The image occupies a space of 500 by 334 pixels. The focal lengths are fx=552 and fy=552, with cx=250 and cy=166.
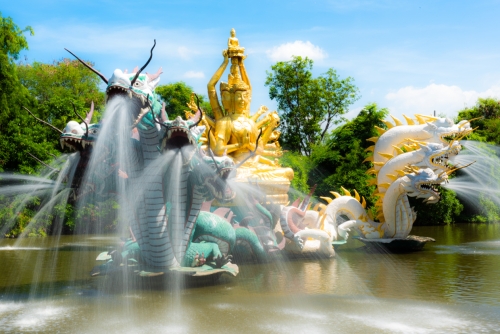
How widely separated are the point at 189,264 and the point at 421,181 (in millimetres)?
6345

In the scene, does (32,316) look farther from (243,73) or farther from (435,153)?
(435,153)

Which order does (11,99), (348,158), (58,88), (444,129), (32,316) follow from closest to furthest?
1. (32,316)
2. (444,129)
3. (11,99)
4. (348,158)
5. (58,88)

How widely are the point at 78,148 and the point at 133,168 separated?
860mm

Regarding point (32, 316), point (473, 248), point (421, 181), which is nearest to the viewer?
point (32, 316)

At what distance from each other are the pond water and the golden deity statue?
7.87ft

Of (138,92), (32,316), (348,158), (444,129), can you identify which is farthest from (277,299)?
(348,158)

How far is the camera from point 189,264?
8016 mm

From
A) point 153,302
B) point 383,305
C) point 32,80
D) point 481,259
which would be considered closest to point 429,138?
point 481,259

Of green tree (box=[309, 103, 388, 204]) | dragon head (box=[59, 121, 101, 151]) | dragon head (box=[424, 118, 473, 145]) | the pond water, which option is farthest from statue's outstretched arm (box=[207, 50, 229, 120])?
green tree (box=[309, 103, 388, 204])

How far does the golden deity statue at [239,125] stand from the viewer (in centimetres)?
1241

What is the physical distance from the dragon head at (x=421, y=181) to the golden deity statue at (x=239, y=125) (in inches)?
102

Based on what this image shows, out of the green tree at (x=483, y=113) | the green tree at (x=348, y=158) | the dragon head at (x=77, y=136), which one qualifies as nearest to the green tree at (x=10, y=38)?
the dragon head at (x=77, y=136)

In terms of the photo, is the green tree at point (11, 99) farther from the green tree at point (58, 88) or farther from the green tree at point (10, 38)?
the green tree at point (58, 88)

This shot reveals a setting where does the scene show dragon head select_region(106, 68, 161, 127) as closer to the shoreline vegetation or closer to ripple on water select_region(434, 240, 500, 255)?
the shoreline vegetation
